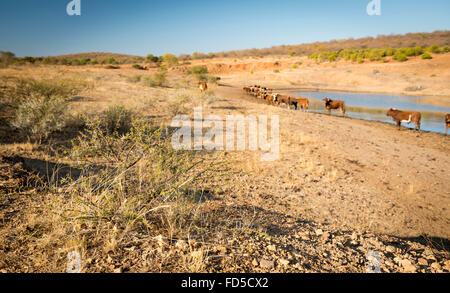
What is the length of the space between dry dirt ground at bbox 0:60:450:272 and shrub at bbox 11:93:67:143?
0.58 metres

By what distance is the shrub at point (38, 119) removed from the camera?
6.22 meters

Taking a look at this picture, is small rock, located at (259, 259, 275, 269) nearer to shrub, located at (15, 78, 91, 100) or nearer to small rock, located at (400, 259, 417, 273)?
small rock, located at (400, 259, 417, 273)

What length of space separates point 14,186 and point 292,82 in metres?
34.7

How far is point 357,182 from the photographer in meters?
5.79

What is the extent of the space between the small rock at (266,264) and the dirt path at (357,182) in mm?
1937

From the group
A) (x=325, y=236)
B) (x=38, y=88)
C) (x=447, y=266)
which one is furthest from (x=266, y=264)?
(x=38, y=88)

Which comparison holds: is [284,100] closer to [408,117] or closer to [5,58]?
[408,117]

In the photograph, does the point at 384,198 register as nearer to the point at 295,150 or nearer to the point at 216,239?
the point at 295,150

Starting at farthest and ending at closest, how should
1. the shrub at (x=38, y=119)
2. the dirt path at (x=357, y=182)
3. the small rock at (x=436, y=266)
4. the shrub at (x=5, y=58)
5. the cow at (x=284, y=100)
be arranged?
the shrub at (x=5, y=58) < the cow at (x=284, y=100) < the shrub at (x=38, y=119) < the dirt path at (x=357, y=182) < the small rock at (x=436, y=266)

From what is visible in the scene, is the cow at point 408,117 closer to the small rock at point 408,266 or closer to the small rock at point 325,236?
the small rock at point 325,236

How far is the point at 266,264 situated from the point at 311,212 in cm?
241

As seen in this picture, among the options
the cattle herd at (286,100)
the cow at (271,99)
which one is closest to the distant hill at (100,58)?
the cattle herd at (286,100)

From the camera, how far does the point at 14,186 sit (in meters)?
3.32

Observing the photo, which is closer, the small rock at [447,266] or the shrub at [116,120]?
the small rock at [447,266]
